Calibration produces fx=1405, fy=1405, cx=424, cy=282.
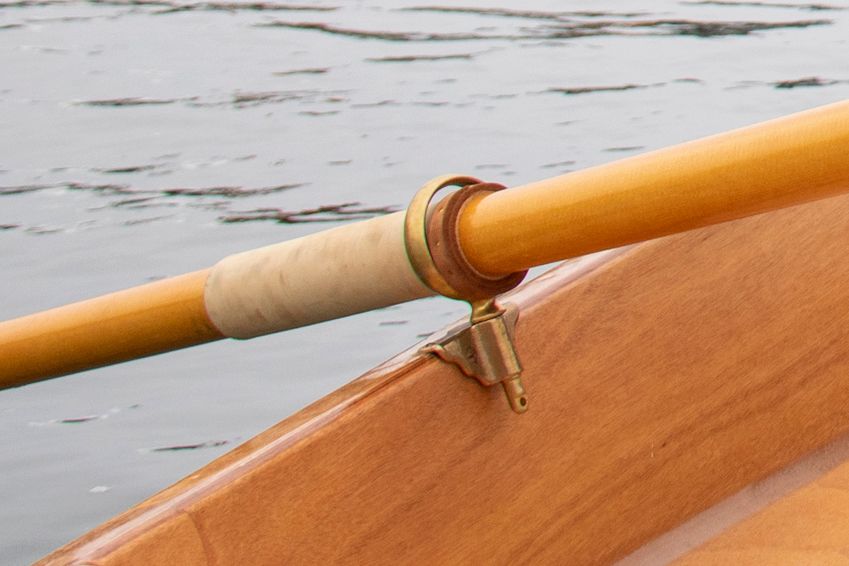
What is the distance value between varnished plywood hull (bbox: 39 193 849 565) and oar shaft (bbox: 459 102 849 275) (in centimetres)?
12

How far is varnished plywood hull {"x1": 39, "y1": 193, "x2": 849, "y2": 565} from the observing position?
2.84 feet

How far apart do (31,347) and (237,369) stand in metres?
1.69

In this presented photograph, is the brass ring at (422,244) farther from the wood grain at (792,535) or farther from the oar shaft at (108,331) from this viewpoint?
the wood grain at (792,535)

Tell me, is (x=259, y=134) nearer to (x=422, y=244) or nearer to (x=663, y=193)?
(x=422, y=244)

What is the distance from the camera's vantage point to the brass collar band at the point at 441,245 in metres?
0.89

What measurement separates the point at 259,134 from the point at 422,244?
11.5 ft

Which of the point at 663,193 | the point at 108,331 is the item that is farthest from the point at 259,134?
the point at 663,193

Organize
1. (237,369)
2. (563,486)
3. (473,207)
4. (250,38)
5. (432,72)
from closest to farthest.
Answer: (473,207) < (563,486) < (237,369) < (432,72) < (250,38)

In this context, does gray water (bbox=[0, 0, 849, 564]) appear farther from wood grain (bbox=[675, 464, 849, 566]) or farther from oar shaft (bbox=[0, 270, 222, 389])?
wood grain (bbox=[675, 464, 849, 566])

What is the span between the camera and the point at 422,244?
90 centimetres

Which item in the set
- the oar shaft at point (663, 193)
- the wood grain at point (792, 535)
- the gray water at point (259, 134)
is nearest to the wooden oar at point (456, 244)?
the oar shaft at point (663, 193)

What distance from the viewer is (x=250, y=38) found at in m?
5.34

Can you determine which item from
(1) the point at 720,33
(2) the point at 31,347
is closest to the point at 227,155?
(1) the point at 720,33

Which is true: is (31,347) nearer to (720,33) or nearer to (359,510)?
(359,510)
